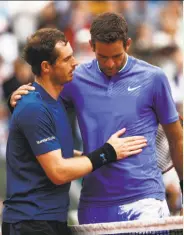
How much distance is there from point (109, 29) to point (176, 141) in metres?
0.83

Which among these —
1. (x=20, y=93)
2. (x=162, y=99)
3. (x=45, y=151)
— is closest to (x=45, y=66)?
(x=20, y=93)

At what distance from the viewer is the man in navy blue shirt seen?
471cm

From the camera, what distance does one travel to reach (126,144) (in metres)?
4.88

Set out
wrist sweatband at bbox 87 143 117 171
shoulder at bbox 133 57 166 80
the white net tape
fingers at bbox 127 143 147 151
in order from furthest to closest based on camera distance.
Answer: shoulder at bbox 133 57 166 80 < fingers at bbox 127 143 147 151 < wrist sweatband at bbox 87 143 117 171 < the white net tape

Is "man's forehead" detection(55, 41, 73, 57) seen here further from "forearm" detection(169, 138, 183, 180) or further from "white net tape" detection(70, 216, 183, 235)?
"white net tape" detection(70, 216, 183, 235)

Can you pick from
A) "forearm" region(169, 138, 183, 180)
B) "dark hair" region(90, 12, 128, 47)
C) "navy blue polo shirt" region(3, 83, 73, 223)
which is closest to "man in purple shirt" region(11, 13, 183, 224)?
"dark hair" region(90, 12, 128, 47)

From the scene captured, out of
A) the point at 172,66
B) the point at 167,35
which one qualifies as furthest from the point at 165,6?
the point at 172,66

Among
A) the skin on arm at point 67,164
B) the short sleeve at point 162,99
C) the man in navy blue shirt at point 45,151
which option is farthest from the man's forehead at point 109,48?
the skin on arm at point 67,164

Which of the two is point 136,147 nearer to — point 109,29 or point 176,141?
point 176,141

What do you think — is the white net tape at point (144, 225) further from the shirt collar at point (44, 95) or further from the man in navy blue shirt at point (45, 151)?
the shirt collar at point (44, 95)

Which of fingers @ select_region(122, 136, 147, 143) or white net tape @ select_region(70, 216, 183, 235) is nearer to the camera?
white net tape @ select_region(70, 216, 183, 235)

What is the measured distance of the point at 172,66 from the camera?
10516 millimetres

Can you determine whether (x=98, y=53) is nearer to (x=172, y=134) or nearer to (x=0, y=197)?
(x=172, y=134)

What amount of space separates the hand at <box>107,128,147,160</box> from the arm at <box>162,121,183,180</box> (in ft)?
0.76
